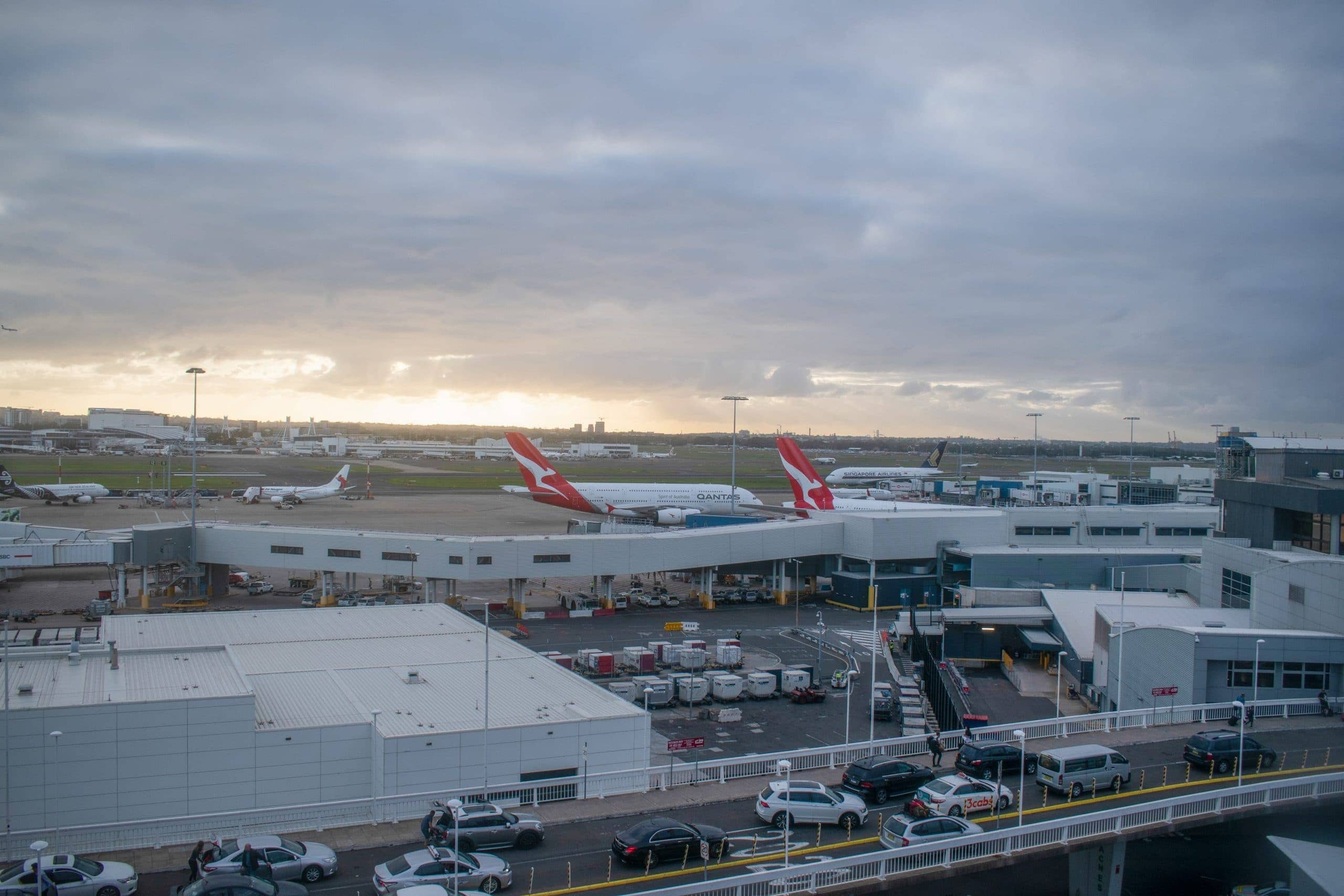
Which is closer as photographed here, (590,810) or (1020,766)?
(590,810)

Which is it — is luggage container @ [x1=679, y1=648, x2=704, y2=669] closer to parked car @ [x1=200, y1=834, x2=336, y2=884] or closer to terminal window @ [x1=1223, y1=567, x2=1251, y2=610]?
terminal window @ [x1=1223, y1=567, x2=1251, y2=610]

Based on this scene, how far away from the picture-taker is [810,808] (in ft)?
75.6

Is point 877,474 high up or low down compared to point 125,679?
up

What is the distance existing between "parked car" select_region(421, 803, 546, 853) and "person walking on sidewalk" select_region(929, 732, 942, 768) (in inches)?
461

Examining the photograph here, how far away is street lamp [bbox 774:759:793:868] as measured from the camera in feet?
66.9

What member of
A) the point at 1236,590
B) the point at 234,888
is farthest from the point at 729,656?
the point at 234,888

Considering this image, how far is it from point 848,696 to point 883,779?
435 inches

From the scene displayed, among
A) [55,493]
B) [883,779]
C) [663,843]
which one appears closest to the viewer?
[663,843]

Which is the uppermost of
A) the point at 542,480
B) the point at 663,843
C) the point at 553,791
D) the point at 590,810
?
the point at 542,480

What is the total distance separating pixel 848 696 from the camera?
35969mm

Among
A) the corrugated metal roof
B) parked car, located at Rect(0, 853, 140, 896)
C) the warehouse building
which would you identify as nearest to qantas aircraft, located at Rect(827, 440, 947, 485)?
the warehouse building

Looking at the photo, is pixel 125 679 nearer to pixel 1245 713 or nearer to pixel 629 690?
pixel 629 690

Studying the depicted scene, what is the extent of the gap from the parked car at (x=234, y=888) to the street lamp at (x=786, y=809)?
1016 centimetres

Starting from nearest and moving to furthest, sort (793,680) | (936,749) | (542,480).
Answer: (936,749) → (793,680) → (542,480)
